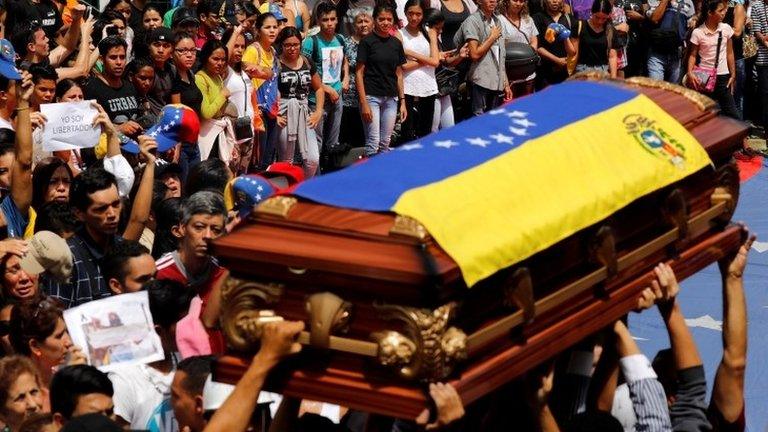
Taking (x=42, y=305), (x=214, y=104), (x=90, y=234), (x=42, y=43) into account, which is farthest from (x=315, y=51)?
(x=42, y=305)

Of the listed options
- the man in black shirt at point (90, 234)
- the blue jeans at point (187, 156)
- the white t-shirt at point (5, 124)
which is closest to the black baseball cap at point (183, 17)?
the blue jeans at point (187, 156)

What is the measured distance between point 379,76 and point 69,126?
4761 millimetres

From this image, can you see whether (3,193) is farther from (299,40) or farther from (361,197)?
(299,40)

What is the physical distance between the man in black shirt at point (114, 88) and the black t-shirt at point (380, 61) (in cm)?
303

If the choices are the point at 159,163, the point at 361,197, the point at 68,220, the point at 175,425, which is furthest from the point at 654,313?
the point at 361,197

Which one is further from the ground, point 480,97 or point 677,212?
point 677,212

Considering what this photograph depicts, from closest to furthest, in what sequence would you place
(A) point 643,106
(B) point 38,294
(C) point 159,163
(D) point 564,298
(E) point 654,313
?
1. (D) point 564,298
2. (A) point 643,106
3. (B) point 38,294
4. (C) point 159,163
5. (E) point 654,313

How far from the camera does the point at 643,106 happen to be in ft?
17.0

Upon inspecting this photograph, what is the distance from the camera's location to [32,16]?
36.0 feet

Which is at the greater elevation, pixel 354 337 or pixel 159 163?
pixel 354 337

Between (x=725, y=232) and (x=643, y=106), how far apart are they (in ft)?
1.82

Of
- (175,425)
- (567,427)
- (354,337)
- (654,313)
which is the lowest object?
(654,313)

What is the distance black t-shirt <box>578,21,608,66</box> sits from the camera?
47.1 ft

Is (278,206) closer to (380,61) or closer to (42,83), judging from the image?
(42,83)
